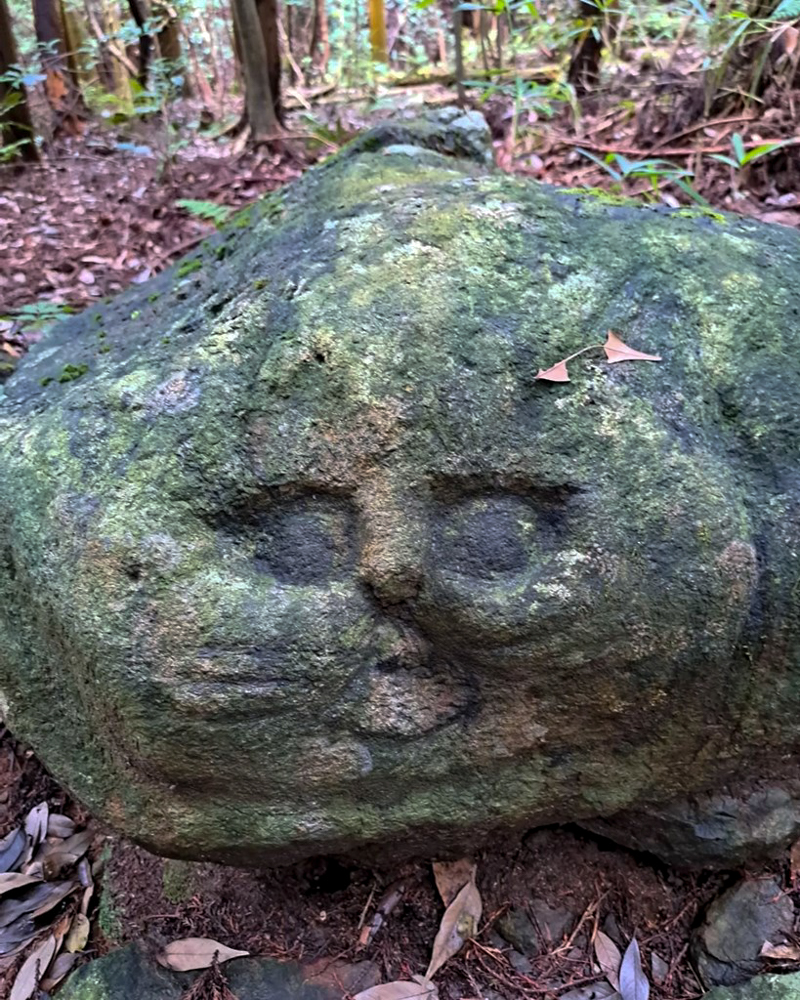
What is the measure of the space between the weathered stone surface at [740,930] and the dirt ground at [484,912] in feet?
0.09

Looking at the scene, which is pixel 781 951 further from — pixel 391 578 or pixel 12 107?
pixel 12 107

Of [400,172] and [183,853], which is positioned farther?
[400,172]

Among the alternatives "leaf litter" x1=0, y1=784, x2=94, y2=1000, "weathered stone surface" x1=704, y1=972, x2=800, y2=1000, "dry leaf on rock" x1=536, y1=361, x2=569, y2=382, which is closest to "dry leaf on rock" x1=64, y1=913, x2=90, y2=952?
"leaf litter" x1=0, y1=784, x2=94, y2=1000

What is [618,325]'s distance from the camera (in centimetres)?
136

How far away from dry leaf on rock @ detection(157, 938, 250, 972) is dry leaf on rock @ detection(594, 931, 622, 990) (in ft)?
2.45

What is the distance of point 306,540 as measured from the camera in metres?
1.27

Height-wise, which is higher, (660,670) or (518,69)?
(518,69)

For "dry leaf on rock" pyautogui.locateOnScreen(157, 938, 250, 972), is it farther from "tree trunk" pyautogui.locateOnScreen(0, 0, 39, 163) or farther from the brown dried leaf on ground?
"tree trunk" pyautogui.locateOnScreen(0, 0, 39, 163)

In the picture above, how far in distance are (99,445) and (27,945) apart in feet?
4.33

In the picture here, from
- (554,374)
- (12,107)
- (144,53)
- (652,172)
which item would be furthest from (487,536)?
(144,53)

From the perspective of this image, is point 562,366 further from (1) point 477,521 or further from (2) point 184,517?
(2) point 184,517

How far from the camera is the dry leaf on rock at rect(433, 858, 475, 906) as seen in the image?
174 centimetres

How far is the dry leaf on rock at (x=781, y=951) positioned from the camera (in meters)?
1.63

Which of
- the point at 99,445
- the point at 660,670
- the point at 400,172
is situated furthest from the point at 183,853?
the point at 400,172
